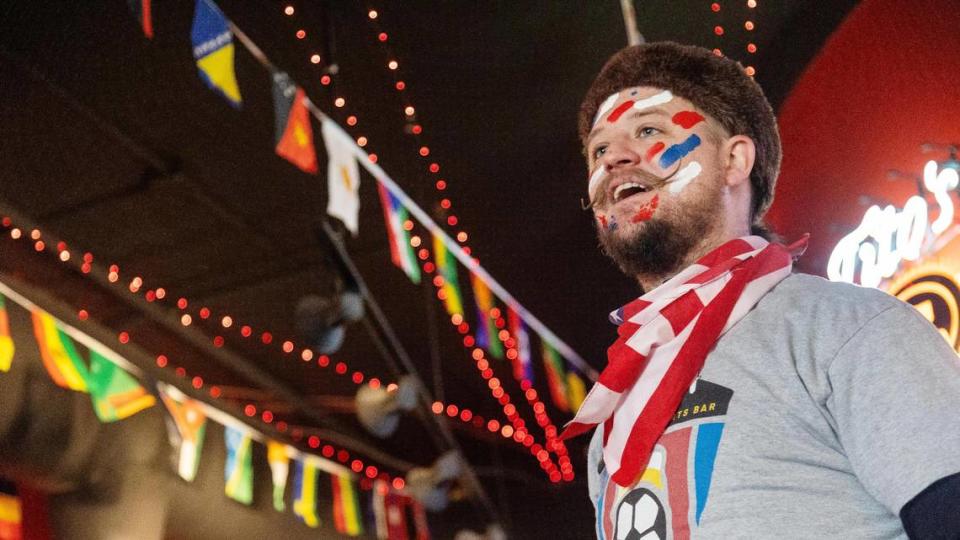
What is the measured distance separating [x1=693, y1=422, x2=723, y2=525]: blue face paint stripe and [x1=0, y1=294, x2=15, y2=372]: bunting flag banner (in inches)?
→ 158

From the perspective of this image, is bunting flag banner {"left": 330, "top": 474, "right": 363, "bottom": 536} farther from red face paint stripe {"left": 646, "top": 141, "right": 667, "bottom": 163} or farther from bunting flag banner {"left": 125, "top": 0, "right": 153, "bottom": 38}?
red face paint stripe {"left": 646, "top": 141, "right": 667, "bottom": 163}

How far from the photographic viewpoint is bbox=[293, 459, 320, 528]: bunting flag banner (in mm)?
6566

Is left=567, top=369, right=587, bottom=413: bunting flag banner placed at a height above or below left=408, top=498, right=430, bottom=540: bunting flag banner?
above

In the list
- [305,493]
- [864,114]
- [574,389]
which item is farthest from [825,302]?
[574,389]

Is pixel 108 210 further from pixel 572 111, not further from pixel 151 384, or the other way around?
pixel 572 111

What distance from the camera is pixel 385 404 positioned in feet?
16.9

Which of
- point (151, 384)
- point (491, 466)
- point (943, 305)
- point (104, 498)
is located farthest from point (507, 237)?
point (491, 466)

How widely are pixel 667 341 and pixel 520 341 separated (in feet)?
17.5

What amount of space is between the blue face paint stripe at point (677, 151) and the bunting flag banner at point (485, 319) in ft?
14.8

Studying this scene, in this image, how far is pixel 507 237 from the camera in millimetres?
5453

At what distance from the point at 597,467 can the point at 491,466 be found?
7541 mm

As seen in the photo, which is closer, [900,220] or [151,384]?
[900,220]

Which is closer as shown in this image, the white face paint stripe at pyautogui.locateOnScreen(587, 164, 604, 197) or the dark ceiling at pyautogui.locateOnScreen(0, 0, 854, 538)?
the white face paint stripe at pyautogui.locateOnScreen(587, 164, 604, 197)

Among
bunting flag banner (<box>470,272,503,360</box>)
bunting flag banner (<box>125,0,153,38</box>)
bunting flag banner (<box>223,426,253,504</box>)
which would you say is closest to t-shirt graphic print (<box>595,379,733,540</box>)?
bunting flag banner (<box>125,0,153,38</box>)
